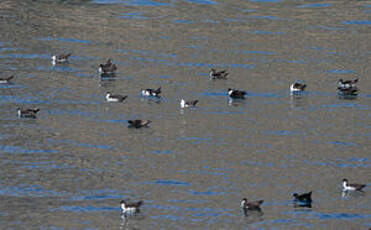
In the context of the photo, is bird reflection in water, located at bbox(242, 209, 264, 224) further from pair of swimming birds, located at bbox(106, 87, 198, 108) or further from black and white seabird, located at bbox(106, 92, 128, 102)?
black and white seabird, located at bbox(106, 92, 128, 102)

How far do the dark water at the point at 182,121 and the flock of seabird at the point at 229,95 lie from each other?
320mm

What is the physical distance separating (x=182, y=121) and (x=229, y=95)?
16.1 ft

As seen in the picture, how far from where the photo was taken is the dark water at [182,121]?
3012 centimetres

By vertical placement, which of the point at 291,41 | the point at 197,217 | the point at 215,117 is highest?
the point at 291,41

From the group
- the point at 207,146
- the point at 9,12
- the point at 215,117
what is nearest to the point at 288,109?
the point at 215,117

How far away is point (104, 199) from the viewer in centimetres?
3066

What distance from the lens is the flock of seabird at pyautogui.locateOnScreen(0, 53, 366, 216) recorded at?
2957 centimetres

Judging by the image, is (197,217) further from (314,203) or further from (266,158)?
(266,158)

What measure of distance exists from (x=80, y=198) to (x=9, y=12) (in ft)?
122

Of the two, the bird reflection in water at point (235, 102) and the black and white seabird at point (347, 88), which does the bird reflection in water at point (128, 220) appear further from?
the black and white seabird at point (347, 88)

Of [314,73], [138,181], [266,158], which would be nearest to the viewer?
[138,181]

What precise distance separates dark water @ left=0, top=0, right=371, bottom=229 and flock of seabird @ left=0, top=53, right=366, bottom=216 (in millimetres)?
320

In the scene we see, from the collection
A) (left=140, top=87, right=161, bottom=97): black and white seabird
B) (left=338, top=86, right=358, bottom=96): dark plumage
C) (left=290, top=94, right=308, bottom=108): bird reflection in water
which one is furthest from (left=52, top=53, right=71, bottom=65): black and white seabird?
(left=338, top=86, right=358, bottom=96): dark plumage

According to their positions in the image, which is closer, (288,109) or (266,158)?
(266,158)
